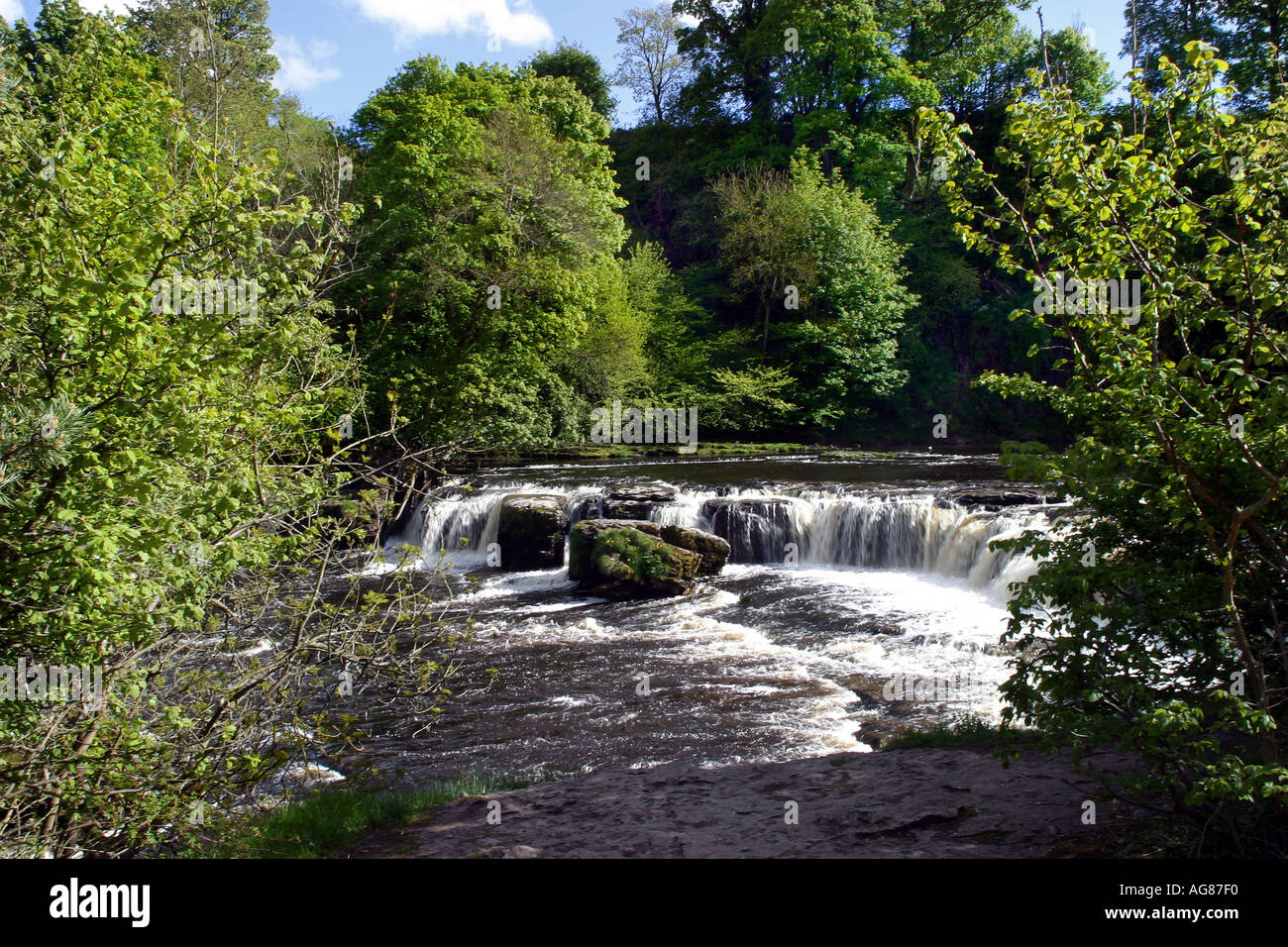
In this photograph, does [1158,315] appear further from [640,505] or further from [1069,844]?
[640,505]

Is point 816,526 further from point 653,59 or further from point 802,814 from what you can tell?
point 653,59

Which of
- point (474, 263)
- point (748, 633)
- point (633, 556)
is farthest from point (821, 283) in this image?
point (748, 633)

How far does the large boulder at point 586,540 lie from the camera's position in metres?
17.2

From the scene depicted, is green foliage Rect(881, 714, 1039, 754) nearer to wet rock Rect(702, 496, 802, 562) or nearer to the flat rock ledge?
the flat rock ledge

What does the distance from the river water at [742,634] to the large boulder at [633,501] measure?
317 millimetres

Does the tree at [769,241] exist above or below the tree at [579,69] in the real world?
below

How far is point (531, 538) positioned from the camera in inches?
748

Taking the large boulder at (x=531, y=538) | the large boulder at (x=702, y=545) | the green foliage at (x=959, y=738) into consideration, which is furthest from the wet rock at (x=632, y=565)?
the green foliage at (x=959, y=738)

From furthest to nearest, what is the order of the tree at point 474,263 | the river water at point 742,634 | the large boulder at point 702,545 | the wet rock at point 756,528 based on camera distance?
1. the tree at point 474,263
2. the wet rock at point 756,528
3. the large boulder at point 702,545
4. the river water at point 742,634

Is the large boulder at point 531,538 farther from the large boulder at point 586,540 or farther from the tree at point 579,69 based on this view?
the tree at point 579,69

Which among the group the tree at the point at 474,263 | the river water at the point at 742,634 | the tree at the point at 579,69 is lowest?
the river water at the point at 742,634

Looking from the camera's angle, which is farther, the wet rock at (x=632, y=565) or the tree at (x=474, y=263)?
the tree at (x=474, y=263)

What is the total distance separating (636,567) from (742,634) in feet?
11.3
